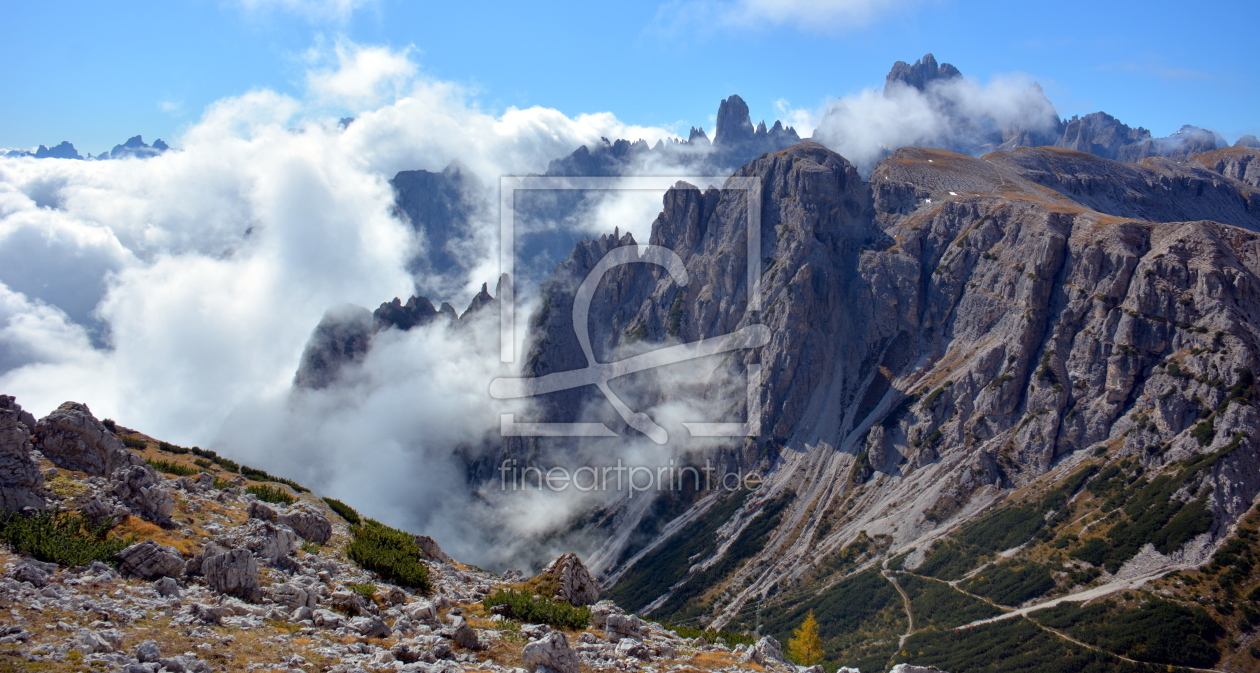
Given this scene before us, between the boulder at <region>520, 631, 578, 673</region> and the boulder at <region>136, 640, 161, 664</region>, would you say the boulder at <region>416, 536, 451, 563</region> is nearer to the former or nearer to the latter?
the boulder at <region>520, 631, 578, 673</region>

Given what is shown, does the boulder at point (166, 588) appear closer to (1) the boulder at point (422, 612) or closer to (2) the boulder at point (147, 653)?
(2) the boulder at point (147, 653)

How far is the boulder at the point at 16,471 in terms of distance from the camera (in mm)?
27141

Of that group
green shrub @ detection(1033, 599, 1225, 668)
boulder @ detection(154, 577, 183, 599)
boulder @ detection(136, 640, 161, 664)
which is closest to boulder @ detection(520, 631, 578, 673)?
boulder @ detection(136, 640, 161, 664)

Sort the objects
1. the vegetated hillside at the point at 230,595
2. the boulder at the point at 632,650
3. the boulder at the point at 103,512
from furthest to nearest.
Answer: the boulder at the point at 632,650
the boulder at the point at 103,512
the vegetated hillside at the point at 230,595

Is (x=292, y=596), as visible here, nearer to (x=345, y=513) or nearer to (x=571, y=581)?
(x=571, y=581)

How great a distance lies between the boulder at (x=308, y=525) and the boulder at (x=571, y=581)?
45.9ft

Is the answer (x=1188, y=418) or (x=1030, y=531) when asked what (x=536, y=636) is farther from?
(x=1188, y=418)

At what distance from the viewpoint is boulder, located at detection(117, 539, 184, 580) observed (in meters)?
25.5

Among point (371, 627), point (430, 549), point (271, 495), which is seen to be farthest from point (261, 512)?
point (371, 627)

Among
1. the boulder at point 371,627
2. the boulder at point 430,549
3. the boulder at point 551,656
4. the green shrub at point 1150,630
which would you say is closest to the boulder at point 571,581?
the boulder at point 430,549

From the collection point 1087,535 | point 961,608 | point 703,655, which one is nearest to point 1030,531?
point 1087,535

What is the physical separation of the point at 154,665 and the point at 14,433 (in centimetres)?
1865

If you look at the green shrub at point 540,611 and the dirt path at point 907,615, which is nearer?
the green shrub at point 540,611

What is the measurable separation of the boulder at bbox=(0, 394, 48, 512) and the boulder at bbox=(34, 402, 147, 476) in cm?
559
